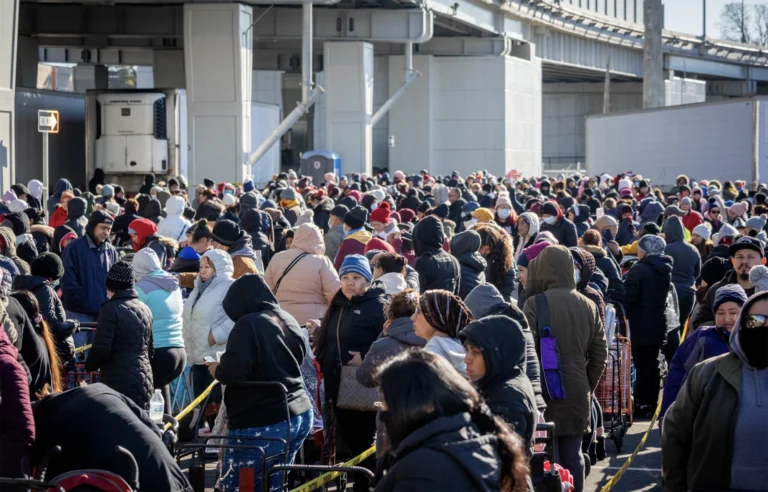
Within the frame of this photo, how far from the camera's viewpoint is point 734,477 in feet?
17.8

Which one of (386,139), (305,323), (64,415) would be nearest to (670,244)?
(305,323)

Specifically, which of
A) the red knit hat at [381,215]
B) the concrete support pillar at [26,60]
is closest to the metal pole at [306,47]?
the concrete support pillar at [26,60]

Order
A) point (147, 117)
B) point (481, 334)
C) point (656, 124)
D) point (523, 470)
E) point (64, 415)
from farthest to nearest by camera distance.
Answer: point (656, 124)
point (147, 117)
point (481, 334)
point (64, 415)
point (523, 470)

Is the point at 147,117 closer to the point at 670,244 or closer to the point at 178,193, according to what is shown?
the point at 178,193

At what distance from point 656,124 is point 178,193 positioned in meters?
24.8

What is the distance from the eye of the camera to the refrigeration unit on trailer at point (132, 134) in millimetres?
32156

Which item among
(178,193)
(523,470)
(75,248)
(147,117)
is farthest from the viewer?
(147,117)

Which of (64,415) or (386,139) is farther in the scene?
(386,139)

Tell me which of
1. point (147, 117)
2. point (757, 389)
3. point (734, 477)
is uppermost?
point (147, 117)

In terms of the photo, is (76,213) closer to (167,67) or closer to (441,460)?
(441,460)

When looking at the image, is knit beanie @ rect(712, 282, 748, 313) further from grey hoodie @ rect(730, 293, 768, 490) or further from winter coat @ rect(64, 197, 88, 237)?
winter coat @ rect(64, 197, 88, 237)

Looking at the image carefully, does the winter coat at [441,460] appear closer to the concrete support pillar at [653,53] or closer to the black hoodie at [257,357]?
the black hoodie at [257,357]

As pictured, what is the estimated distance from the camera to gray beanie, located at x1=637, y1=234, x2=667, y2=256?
12.4 meters

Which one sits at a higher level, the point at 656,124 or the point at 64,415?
the point at 656,124
